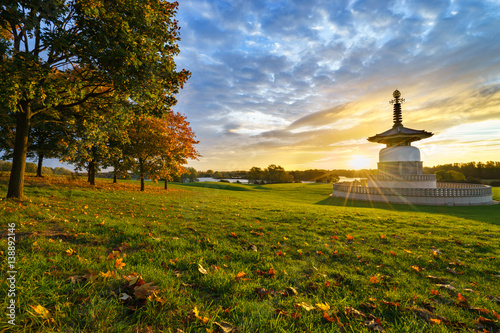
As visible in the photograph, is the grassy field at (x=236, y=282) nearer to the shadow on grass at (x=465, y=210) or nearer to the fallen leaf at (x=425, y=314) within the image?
the fallen leaf at (x=425, y=314)

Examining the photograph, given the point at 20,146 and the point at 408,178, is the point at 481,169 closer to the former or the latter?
the point at 408,178

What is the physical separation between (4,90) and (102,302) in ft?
29.3

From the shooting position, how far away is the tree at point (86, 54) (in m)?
7.08

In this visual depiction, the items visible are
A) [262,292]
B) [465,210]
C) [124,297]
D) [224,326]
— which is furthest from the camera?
[465,210]

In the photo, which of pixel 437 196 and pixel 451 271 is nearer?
pixel 451 271

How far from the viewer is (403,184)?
2917 centimetres

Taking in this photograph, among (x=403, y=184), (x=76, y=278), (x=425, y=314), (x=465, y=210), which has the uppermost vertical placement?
(x=403, y=184)

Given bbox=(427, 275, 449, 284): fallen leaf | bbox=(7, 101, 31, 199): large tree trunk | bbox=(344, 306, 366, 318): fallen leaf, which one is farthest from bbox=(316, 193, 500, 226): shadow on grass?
bbox=(7, 101, 31, 199): large tree trunk

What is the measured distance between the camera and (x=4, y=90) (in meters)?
6.86

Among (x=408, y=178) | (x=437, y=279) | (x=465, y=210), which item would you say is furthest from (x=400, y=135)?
(x=437, y=279)

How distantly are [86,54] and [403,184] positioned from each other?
119 ft

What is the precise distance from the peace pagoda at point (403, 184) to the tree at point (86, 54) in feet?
79.6

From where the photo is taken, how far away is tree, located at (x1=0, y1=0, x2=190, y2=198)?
279 inches

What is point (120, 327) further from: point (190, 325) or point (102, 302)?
point (190, 325)
